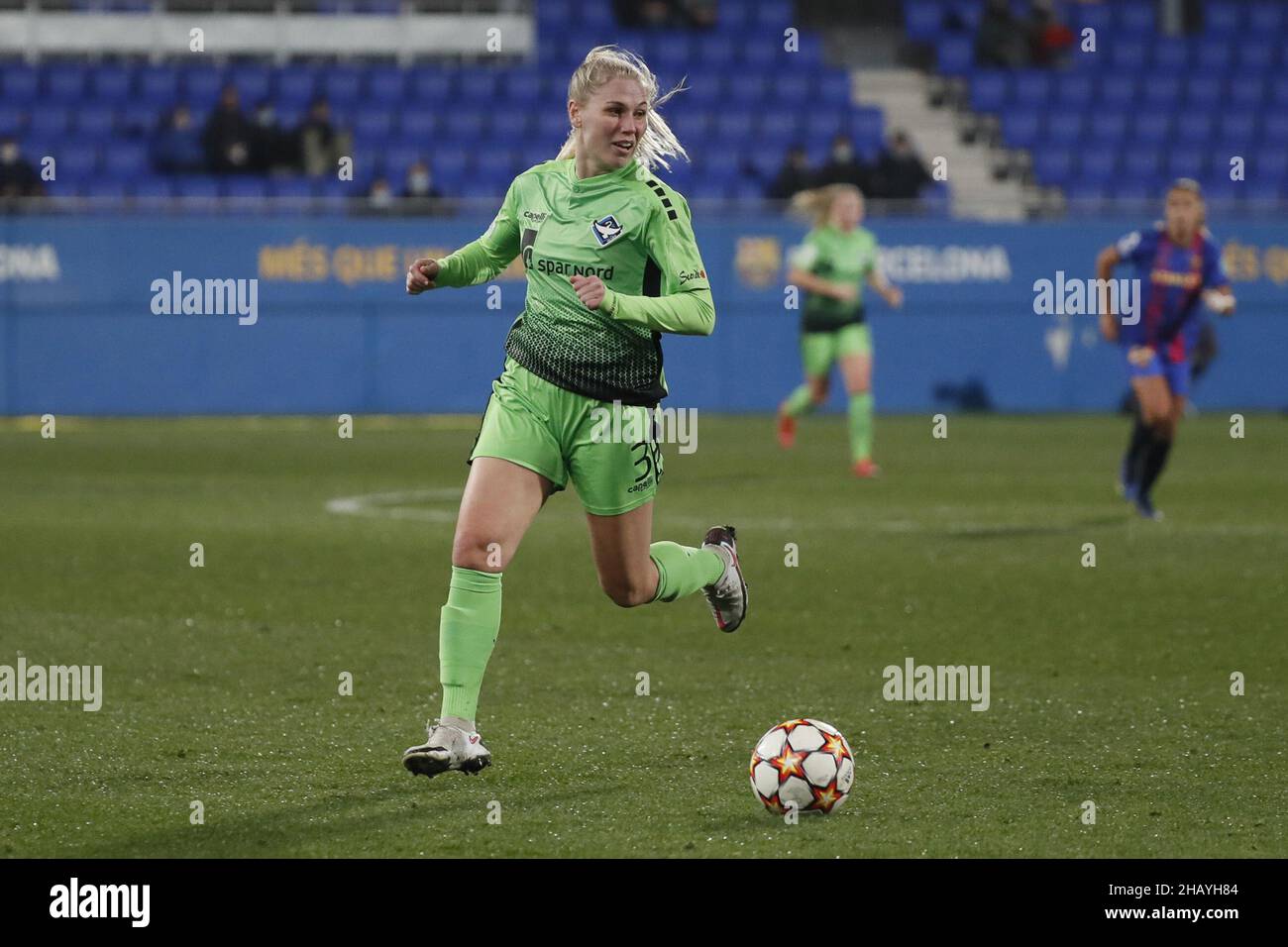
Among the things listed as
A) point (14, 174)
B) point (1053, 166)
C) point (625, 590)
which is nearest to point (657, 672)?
point (625, 590)

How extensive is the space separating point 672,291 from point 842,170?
19.1 metres

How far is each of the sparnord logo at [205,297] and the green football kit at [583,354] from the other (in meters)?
17.3

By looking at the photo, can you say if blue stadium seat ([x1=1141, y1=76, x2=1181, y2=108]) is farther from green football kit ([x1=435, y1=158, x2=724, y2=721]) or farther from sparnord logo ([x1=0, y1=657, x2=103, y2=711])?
green football kit ([x1=435, y1=158, x2=724, y2=721])

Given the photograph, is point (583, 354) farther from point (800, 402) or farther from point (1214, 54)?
point (1214, 54)

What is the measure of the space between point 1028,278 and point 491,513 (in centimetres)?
1961

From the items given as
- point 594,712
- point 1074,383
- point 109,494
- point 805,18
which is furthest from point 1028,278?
point 594,712

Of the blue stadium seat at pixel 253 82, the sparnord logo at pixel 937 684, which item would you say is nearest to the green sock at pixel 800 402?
the sparnord logo at pixel 937 684

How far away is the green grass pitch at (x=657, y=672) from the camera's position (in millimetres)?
5215

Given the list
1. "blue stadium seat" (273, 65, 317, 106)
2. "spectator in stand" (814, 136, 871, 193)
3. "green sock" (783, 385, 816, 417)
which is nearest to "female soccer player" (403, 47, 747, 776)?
"green sock" (783, 385, 816, 417)

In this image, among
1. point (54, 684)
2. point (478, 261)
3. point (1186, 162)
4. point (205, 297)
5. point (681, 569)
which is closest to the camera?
point (478, 261)

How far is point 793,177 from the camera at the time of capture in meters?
24.8

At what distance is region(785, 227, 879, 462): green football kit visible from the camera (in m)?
16.9

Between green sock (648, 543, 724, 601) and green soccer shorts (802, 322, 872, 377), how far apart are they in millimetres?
9938
